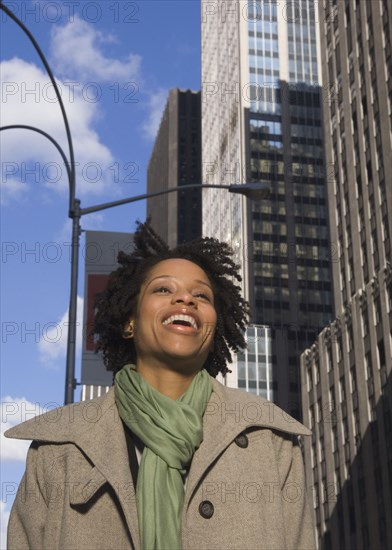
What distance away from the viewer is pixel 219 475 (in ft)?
15.4

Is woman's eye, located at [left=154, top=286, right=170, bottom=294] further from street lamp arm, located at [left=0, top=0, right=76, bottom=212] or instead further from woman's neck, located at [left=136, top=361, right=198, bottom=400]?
street lamp arm, located at [left=0, top=0, right=76, bottom=212]

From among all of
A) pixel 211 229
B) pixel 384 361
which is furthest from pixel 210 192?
pixel 384 361

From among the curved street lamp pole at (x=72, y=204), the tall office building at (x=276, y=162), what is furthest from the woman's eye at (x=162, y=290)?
→ the tall office building at (x=276, y=162)

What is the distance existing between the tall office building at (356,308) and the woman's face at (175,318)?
54.3m

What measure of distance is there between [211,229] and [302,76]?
1104 inches

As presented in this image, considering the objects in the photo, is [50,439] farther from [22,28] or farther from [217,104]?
[217,104]

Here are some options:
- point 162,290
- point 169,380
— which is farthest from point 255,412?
point 162,290

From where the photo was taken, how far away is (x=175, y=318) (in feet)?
17.0

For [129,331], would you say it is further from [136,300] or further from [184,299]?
[184,299]

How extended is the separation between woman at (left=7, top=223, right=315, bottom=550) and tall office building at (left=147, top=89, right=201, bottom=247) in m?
165

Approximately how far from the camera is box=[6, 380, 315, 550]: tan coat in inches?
177

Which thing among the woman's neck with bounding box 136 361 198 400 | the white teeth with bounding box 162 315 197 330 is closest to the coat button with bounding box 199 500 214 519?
the woman's neck with bounding box 136 361 198 400

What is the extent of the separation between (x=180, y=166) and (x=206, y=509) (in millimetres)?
176203

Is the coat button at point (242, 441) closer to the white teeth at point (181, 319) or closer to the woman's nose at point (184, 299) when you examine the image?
the white teeth at point (181, 319)
